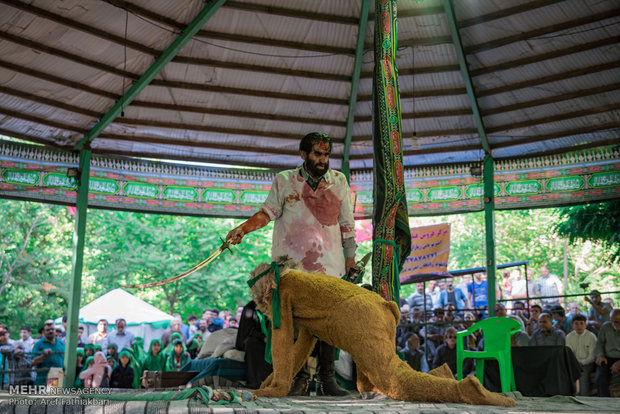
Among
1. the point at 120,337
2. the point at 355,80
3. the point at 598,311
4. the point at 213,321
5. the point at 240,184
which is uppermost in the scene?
the point at 355,80

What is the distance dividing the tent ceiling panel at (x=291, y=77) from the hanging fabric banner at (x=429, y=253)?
1.20 metres

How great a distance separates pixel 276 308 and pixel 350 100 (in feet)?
20.4

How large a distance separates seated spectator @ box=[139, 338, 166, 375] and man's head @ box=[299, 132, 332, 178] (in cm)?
567

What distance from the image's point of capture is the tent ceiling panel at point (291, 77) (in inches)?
319

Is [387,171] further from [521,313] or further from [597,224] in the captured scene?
[597,224]

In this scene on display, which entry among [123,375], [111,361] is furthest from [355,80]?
[111,361]

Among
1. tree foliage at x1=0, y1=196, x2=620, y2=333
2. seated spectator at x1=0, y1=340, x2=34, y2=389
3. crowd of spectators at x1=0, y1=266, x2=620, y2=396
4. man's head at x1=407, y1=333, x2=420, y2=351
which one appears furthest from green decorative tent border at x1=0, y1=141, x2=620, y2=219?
tree foliage at x1=0, y1=196, x2=620, y2=333

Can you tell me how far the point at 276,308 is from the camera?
367 centimetres

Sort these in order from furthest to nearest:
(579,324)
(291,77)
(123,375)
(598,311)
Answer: (291,77) → (598,311) → (123,375) → (579,324)

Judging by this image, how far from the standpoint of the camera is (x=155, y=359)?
8961mm

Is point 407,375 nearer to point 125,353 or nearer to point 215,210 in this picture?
point 125,353

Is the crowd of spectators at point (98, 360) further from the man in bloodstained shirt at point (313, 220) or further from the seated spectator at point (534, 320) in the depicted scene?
the man in bloodstained shirt at point (313, 220)

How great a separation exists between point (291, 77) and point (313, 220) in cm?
559

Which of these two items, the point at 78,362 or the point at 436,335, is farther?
the point at 436,335
